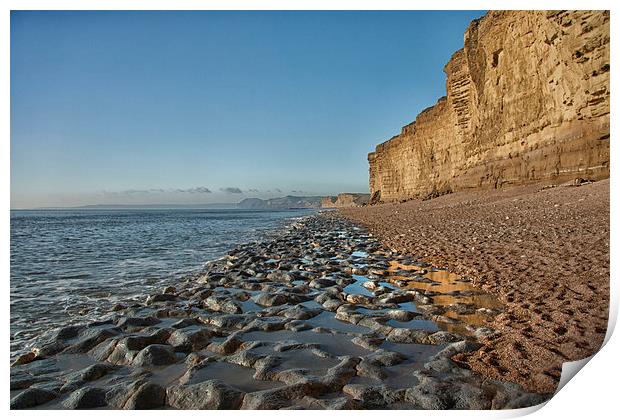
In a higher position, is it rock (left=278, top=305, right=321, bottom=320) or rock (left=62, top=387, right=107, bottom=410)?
rock (left=62, top=387, right=107, bottom=410)

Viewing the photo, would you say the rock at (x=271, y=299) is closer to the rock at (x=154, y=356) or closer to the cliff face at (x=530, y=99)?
the rock at (x=154, y=356)

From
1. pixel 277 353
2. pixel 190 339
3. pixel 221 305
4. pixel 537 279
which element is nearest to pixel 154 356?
pixel 190 339

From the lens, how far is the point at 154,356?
244cm

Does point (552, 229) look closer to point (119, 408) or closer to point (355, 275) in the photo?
point (355, 275)

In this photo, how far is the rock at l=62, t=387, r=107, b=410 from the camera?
1.92m

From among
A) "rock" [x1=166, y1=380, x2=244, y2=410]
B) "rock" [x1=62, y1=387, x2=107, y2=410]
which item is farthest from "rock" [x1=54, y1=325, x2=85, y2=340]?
"rock" [x1=166, y1=380, x2=244, y2=410]

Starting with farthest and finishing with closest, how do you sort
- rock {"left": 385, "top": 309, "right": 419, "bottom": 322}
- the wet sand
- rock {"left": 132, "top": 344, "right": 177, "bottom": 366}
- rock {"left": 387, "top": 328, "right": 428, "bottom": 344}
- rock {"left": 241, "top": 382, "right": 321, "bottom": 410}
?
rock {"left": 385, "top": 309, "right": 419, "bottom": 322}
rock {"left": 387, "top": 328, "right": 428, "bottom": 344}
rock {"left": 132, "top": 344, "right": 177, "bottom": 366}
the wet sand
rock {"left": 241, "top": 382, "right": 321, "bottom": 410}

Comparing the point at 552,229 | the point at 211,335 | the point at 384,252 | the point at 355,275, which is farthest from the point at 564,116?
the point at 211,335

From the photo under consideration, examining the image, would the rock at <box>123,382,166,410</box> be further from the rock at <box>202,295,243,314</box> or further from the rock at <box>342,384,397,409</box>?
the rock at <box>202,295,243,314</box>

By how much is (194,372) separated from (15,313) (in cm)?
292

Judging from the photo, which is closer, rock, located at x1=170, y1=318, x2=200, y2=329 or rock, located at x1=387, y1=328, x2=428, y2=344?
rock, located at x1=387, y1=328, x2=428, y2=344

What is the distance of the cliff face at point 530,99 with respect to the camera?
1273 centimetres

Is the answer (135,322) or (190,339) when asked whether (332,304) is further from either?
(135,322)

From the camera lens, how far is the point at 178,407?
193cm
